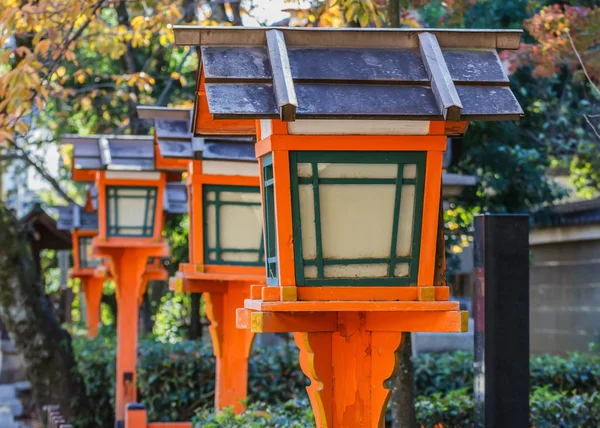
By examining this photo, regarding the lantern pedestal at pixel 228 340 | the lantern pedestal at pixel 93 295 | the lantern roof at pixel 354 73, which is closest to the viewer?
the lantern roof at pixel 354 73

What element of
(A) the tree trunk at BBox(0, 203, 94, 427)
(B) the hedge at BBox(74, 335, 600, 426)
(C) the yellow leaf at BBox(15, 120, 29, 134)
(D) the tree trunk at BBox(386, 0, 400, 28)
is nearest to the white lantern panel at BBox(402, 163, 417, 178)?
(D) the tree trunk at BBox(386, 0, 400, 28)

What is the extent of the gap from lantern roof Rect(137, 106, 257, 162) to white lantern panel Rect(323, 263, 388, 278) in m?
2.68

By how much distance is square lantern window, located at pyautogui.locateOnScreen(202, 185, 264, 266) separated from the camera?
7273 mm

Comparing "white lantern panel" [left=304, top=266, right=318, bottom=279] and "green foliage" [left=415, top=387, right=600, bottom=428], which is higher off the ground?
"white lantern panel" [left=304, top=266, right=318, bottom=279]

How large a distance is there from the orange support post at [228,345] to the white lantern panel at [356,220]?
11.2 feet

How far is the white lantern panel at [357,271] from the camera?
14.6 feet

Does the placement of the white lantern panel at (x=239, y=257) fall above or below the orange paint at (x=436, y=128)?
below

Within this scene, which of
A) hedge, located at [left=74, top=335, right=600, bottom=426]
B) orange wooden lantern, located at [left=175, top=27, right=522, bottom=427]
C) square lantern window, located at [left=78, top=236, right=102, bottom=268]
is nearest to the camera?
orange wooden lantern, located at [left=175, top=27, right=522, bottom=427]

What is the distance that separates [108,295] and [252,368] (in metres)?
13.8

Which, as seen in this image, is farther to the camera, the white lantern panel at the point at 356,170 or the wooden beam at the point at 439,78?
the white lantern panel at the point at 356,170

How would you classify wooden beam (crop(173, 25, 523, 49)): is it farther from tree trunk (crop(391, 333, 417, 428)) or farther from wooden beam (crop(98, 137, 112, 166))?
wooden beam (crop(98, 137, 112, 166))

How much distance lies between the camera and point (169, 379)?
1148cm

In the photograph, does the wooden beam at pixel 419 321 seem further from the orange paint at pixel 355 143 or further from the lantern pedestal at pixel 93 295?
the lantern pedestal at pixel 93 295

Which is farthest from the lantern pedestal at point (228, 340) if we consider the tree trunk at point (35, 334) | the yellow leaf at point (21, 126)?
the tree trunk at point (35, 334)
